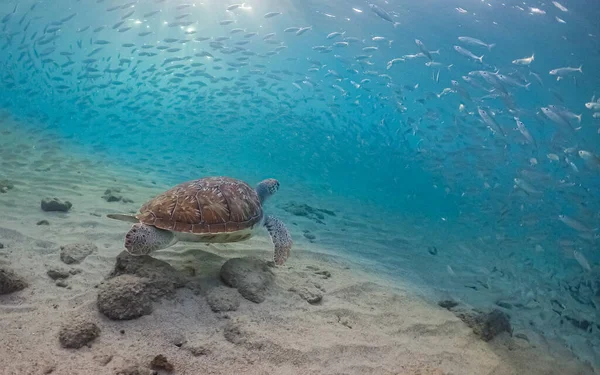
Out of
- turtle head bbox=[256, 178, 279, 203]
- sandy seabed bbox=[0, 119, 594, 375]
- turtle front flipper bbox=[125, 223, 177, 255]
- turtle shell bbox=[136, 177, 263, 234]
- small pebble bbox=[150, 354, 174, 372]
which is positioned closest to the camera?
small pebble bbox=[150, 354, 174, 372]

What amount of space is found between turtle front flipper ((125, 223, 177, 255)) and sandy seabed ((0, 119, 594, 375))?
19 centimetres

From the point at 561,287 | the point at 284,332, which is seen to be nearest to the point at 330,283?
the point at 284,332

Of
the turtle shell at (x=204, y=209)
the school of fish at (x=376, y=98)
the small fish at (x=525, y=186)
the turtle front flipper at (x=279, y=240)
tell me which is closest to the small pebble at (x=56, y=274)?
the turtle shell at (x=204, y=209)

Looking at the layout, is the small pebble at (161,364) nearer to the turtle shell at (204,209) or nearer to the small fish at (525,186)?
the turtle shell at (204,209)

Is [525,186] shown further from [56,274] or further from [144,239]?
[56,274]

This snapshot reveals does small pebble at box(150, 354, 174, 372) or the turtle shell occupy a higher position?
the turtle shell

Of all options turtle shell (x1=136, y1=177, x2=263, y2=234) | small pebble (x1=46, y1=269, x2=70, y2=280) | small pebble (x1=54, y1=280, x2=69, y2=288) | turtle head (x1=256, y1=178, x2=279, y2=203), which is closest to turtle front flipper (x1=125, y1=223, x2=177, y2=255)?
turtle shell (x1=136, y1=177, x2=263, y2=234)

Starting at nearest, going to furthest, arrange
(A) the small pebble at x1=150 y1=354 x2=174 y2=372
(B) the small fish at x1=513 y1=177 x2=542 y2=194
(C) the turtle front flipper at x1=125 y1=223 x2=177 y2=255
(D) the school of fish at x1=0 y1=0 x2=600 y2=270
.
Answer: (A) the small pebble at x1=150 y1=354 x2=174 y2=372
(C) the turtle front flipper at x1=125 y1=223 x2=177 y2=255
(B) the small fish at x1=513 y1=177 x2=542 y2=194
(D) the school of fish at x1=0 y1=0 x2=600 y2=270

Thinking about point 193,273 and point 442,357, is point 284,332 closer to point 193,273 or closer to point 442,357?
point 193,273

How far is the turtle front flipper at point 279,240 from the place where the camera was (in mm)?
4273

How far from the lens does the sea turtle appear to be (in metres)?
3.72

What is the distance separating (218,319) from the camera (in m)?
3.37

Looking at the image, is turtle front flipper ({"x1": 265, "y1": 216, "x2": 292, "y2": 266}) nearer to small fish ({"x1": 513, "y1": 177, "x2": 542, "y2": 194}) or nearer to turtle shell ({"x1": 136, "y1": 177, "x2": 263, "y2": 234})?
turtle shell ({"x1": 136, "y1": 177, "x2": 263, "y2": 234})

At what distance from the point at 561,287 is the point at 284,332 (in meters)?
7.72
